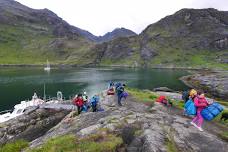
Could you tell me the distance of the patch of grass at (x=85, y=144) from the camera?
17000 mm

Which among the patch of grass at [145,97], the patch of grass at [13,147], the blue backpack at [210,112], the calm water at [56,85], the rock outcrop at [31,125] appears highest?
the blue backpack at [210,112]

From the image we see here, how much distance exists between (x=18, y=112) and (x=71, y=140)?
42358 mm

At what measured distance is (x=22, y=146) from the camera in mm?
20250

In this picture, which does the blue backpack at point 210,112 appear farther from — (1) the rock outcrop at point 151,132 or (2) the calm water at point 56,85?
(2) the calm water at point 56,85

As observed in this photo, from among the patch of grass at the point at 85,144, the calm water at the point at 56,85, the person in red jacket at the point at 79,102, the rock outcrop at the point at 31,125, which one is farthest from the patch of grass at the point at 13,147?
the calm water at the point at 56,85

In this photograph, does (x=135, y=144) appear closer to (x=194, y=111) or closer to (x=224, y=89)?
(x=194, y=111)

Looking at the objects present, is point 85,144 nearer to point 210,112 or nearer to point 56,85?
point 210,112

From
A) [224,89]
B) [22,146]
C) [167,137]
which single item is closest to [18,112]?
[22,146]

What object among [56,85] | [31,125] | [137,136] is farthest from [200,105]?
[56,85]

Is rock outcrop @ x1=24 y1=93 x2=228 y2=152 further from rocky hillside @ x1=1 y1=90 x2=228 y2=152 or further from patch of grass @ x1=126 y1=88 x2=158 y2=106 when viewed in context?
patch of grass @ x1=126 y1=88 x2=158 y2=106

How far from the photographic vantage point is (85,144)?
17.6 meters

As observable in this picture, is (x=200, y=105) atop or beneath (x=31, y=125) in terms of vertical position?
atop

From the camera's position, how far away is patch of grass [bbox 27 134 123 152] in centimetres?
1700

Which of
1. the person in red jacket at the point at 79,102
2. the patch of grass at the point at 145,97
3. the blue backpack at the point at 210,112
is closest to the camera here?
the blue backpack at the point at 210,112
